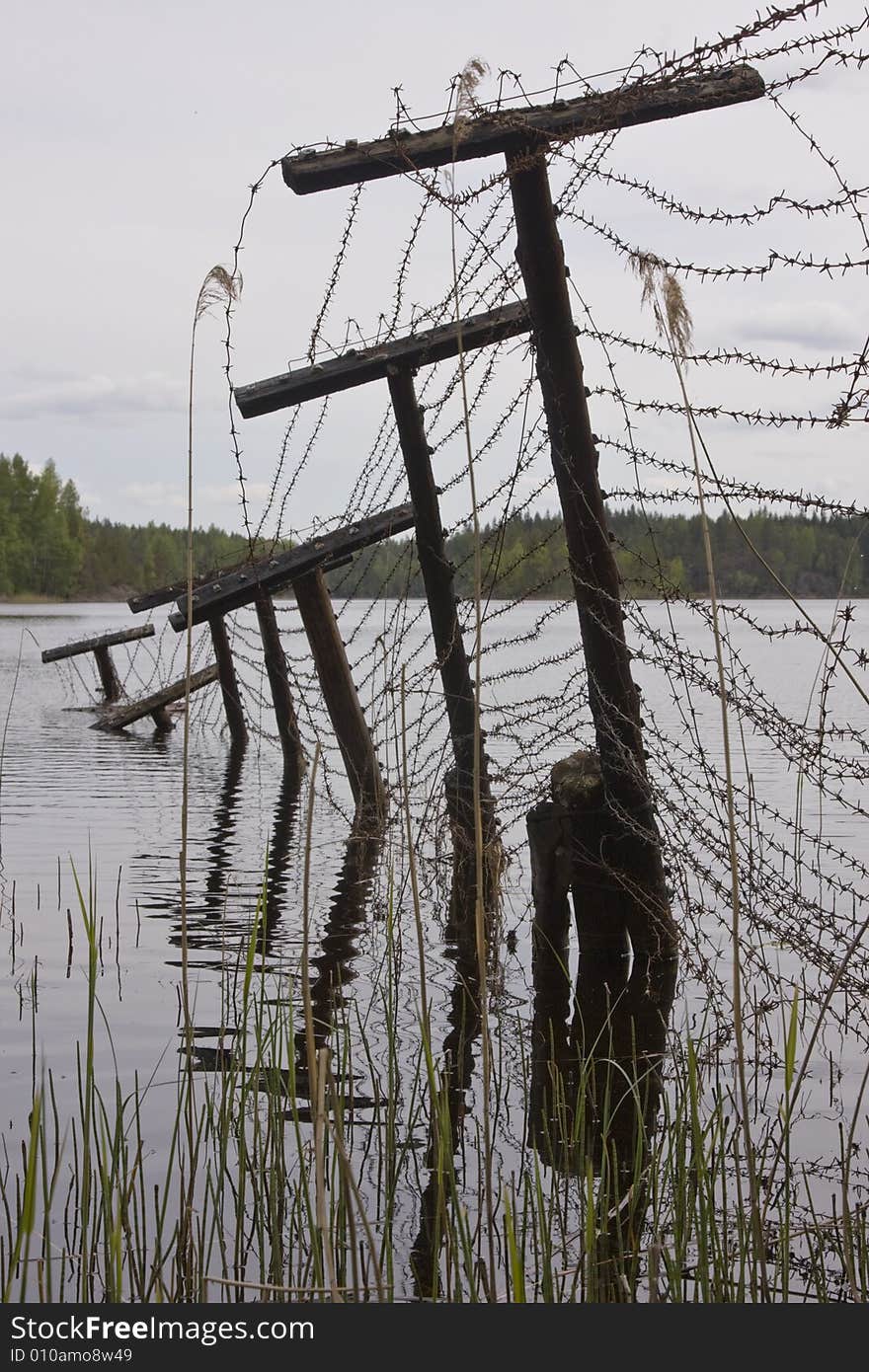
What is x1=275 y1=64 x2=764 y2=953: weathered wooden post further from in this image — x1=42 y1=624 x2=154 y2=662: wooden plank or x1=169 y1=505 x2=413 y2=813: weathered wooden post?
x1=42 y1=624 x2=154 y2=662: wooden plank

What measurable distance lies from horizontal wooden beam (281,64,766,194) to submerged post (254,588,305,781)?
667 centimetres

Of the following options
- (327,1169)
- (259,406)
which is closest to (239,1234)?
(327,1169)

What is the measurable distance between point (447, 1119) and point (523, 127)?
3575 millimetres

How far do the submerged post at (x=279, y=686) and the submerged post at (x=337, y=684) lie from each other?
8.27 feet

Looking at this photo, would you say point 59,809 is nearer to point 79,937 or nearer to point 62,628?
point 79,937

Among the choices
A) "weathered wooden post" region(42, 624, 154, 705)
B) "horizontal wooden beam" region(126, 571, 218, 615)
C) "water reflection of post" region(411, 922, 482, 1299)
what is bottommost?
"water reflection of post" region(411, 922, 482, 1299)

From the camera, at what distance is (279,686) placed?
13.2 meters

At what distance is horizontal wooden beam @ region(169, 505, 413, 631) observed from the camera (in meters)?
8.66

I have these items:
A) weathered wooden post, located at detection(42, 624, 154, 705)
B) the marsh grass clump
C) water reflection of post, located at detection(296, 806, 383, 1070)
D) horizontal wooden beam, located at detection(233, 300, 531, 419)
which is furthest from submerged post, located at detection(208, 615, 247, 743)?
the marsh grass clump

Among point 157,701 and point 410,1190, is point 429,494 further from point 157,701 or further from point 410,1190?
point 157,701

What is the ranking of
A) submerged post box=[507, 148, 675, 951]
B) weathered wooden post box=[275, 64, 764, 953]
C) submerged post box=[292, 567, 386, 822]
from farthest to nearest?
1. submerged post box=[292, 567, 386, 822]
2. submerged post box=[507, 148, 675, 951]
3. weathered wooden post box=[275, 64, 764, 953]

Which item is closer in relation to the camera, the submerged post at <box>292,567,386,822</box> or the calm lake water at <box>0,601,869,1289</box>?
the calm lake water at <box>0,601,869,1289</box>

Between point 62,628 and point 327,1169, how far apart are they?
54.8m

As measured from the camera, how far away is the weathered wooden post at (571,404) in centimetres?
503
